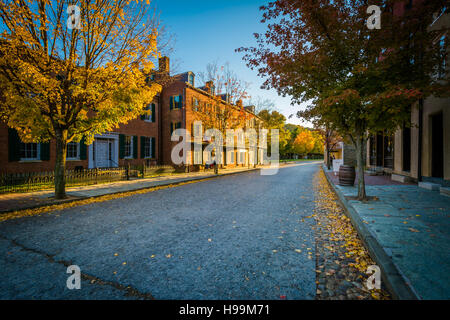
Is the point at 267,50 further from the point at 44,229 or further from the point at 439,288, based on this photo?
the point at 44,229

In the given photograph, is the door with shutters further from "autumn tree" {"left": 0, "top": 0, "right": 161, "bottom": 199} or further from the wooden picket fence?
"autumn tree" {"left": 0, "top": 0, "right": 161, "bottom": 199}

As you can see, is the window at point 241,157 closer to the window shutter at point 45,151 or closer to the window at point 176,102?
the window at point 176,102

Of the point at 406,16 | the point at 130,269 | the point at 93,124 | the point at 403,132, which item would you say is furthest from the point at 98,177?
the point at 403,132

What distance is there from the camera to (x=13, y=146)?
38.3ft

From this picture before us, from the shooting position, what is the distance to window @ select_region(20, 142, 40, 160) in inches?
487

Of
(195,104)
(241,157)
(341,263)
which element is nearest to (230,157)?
(241,157)

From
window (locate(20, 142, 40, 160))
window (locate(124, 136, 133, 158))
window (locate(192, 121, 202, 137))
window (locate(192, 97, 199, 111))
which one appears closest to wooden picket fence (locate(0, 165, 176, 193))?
window (locate(20, 142, 40, 160))

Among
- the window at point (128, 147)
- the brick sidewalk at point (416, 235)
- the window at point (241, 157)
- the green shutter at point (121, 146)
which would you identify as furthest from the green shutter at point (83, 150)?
the window at point (241, 157)

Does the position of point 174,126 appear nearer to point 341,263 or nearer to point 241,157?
point 241,157

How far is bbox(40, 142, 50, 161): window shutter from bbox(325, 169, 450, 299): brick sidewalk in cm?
1636

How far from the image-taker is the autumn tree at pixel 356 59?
586cm

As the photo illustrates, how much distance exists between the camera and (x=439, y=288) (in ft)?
7.81

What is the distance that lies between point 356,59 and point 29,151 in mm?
17056

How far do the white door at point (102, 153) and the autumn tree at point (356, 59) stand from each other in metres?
14.3
